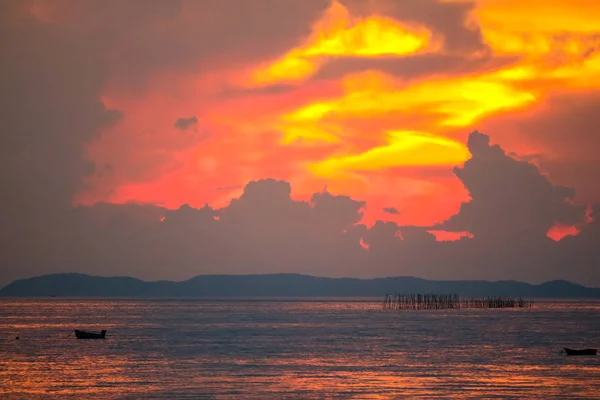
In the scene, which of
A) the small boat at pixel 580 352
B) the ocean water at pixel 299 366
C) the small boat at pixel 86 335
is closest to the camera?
the ocean water at pixel 299 366

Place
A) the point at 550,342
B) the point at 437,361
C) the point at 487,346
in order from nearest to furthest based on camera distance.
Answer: the point at 437,361
the point at 487,346
the point at 550,342

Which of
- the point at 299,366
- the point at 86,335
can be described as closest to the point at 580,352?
the point at 299,366

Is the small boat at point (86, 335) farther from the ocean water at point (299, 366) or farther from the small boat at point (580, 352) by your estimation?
the small boat at point (580, 352)

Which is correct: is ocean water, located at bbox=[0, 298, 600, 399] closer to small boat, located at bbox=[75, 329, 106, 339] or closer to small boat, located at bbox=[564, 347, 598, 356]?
small boat, located at bbox=[564, 347, 598, 356]

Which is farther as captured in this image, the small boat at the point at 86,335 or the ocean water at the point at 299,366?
the small boat at the point at 86,335

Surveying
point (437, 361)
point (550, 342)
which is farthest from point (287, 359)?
point (550, 342)

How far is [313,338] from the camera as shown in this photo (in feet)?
349

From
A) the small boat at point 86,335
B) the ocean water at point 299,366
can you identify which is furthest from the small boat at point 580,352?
the small boat at point 86,335

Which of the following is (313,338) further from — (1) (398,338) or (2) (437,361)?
(2) (437,361)

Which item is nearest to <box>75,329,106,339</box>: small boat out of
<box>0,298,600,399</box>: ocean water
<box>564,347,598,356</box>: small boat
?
<box>0,298,600,399</box>: ocean water

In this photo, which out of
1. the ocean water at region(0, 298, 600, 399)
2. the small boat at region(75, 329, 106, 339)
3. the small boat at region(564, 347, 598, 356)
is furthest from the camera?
the small boat at region(75, 329, 106, 339)

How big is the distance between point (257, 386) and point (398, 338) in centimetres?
5072

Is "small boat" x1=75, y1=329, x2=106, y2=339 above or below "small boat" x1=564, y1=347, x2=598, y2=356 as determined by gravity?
above

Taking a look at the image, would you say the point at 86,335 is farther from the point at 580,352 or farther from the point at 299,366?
the point at 580,352
